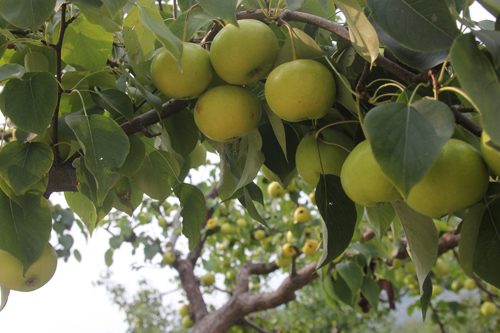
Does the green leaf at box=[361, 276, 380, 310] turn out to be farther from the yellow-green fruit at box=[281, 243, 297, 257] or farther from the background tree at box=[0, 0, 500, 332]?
the background tree at box=[0, 0, 500, 332]

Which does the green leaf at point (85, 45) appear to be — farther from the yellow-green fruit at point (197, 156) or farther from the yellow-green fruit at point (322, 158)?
the yellow-green fruit at point (322, 158)

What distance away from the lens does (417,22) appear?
459mm

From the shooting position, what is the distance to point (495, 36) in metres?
0.38

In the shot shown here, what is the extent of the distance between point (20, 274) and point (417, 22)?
3.06ft

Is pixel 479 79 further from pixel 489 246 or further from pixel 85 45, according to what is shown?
pixel 85 45

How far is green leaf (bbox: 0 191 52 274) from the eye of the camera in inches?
26.6

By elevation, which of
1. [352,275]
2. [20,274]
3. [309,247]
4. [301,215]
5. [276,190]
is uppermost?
[20,274]

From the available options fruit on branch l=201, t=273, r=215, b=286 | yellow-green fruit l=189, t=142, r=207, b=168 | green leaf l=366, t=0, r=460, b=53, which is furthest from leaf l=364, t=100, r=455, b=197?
fruit on branch l=201, t=273, r=215, b=286

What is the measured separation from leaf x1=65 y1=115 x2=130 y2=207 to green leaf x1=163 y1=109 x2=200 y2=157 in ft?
0.70

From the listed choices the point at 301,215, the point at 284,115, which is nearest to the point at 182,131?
the point at 284,115

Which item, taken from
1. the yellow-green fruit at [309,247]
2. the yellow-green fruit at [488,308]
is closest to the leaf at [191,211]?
the yellow-green fruit at [309,247]

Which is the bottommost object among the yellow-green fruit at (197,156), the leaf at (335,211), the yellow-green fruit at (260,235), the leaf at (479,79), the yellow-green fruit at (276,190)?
the yellow-green fruit at (260,235)

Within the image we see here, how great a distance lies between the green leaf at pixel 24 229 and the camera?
0.68m

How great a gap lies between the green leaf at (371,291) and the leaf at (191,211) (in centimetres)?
135
